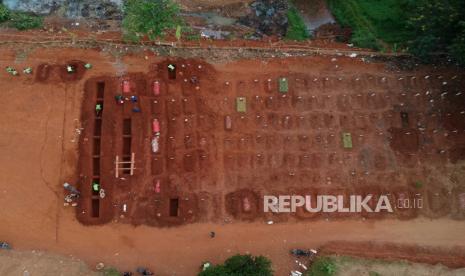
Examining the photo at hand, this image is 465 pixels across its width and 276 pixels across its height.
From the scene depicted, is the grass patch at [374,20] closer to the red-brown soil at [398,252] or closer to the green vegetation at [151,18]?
the green vegetation at [151,18]

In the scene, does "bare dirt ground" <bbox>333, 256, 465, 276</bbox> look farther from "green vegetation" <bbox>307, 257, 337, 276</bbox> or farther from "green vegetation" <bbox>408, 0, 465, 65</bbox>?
"green vegetation" <bbox>408, 0, 465, 65</bbox>

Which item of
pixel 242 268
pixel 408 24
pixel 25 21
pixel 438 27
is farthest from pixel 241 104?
pixel 25 21

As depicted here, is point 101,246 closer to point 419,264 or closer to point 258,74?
point 258,74

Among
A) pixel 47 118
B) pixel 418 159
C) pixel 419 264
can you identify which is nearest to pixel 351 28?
pixel 418 159

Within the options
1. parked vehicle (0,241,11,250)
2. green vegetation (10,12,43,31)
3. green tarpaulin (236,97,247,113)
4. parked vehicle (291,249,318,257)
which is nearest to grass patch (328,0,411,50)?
green tarpaulin (236,97,247,113)

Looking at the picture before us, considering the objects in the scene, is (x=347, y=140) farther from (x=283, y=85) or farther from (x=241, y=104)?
(x=241, y=104)

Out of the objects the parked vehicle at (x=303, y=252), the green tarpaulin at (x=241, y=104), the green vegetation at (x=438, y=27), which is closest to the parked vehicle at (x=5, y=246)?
the green tarpaulin at (x=241, y=104)
